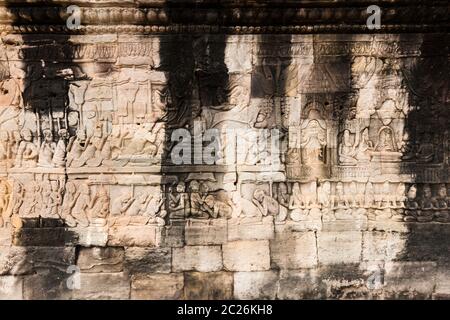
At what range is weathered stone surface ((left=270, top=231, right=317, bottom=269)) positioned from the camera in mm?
4598

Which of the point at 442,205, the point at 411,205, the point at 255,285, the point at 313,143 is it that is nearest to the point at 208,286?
the point at 255,285

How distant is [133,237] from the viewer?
4586 millimetres

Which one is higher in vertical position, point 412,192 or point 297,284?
point 412,192

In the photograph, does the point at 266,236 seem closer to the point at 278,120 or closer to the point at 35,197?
the point at 278,120

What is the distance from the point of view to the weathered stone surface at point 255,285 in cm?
459

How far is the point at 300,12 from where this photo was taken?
4387 mm

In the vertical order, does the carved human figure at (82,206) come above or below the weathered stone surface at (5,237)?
above

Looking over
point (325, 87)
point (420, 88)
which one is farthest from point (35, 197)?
point (420, 88)

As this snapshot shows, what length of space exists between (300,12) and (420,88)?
169 cm

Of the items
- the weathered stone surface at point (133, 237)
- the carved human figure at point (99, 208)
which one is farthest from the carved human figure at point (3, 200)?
the weathered stone surface at point (133, 237)

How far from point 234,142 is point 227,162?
0.81 feet

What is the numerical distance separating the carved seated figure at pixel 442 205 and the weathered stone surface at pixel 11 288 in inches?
194

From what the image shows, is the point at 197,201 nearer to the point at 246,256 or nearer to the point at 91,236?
the point at 246,256

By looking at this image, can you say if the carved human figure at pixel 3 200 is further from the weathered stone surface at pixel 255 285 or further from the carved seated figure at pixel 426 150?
the carved seated figure at pixel 426 150
